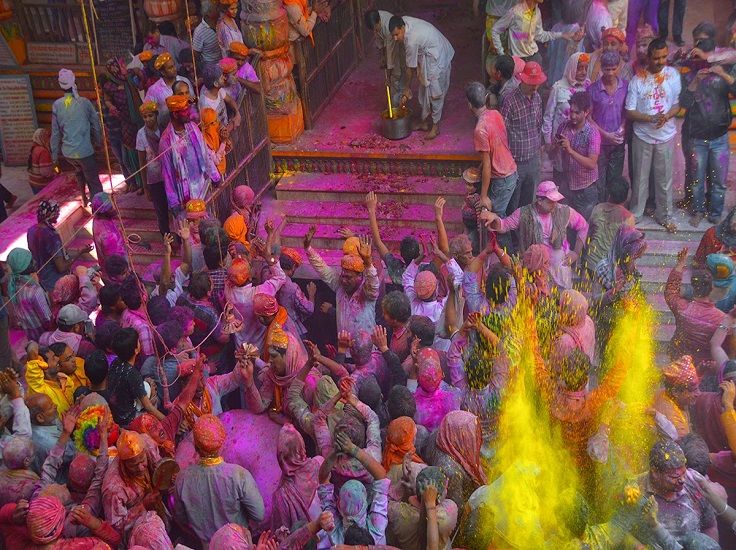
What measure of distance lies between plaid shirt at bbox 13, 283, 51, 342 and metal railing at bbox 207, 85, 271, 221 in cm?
187

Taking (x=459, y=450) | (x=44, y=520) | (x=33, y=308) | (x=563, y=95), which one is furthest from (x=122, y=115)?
(x=459, y=450)

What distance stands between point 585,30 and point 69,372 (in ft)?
21.4

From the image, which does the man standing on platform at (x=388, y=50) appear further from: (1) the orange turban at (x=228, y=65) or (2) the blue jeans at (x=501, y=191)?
(2) the blue jeans at (x=501, y=191)

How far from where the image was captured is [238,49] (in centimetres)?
935

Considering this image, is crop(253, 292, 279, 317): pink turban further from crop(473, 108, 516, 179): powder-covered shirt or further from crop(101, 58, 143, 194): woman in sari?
crop(101, 58, 143, 194): woman in sari

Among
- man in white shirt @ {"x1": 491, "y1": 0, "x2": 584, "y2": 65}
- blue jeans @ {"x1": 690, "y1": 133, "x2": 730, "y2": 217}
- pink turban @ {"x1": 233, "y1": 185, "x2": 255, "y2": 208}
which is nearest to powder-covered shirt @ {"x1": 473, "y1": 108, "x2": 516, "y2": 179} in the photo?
man in white shirt @ {"x1": 491, "y1": 0, "x2": 584, "y2": 65}

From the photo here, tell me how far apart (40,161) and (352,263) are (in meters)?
6.08

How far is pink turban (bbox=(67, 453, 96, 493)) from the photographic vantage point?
18.5 feet

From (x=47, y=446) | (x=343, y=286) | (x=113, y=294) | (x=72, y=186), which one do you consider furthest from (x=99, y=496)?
(x=72, y=186)

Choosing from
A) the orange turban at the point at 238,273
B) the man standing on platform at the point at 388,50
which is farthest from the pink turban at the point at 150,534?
the man standing on platform at the point at 388,50

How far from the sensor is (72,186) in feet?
38.0

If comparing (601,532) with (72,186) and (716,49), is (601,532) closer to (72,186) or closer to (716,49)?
(716,49)

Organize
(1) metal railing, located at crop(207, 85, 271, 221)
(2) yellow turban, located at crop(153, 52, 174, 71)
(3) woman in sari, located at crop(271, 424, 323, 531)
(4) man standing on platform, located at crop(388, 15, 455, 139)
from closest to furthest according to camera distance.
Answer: (3) woman in sari, located at crop(271, 424, 323, 531) → (2) yellow turban, located at crop(153, 52, 174, 71) → (1) metal railing, located at crop(207, 85, 271, 221) → (4) man standing on platform, located at crop(388, 15, 455, 139)

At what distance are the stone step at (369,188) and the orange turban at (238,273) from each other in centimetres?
305
